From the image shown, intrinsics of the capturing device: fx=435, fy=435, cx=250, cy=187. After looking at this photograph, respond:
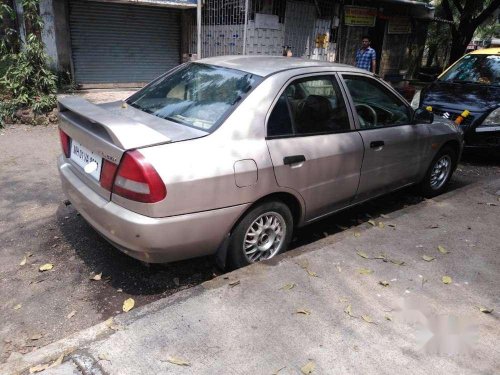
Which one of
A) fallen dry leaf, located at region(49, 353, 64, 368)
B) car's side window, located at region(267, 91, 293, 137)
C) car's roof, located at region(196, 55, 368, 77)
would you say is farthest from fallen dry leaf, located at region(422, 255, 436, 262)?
fallen dry leaf, located at region(49, 353, 64, 368)

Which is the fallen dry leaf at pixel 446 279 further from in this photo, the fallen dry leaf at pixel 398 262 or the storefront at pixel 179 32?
the storefront at pixel 179 32

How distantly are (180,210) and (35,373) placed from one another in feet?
3.89

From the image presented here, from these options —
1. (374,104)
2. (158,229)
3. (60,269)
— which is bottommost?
(60,269)

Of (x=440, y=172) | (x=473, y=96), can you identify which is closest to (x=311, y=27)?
(x=473, y=96)

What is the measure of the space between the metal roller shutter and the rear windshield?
24.8ft

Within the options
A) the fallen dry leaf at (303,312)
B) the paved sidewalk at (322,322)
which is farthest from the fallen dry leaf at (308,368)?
the fallen dry leaf at (303,312)

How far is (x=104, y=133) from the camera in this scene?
2975 millimetres

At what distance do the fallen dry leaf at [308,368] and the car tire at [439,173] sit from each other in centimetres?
338

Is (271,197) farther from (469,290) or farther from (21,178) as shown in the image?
(21,178)

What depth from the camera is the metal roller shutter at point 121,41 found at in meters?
10.4

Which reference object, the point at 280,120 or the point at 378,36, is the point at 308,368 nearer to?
the point at 280,120

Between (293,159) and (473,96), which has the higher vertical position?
(473,96)

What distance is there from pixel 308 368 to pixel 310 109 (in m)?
2.06

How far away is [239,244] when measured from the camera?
3266 mm
